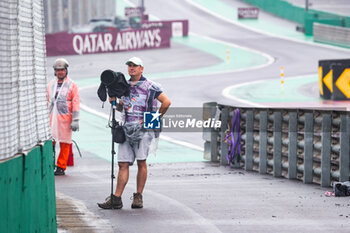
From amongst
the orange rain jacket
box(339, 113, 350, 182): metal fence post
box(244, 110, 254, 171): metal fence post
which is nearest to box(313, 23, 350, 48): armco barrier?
box(244, 110, 254, 171): metal fence post

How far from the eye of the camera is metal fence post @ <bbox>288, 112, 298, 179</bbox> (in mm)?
12586

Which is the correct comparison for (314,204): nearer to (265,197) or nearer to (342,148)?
(265,197)

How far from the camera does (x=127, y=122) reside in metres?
9.73

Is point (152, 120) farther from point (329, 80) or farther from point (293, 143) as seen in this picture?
point (329, 80)

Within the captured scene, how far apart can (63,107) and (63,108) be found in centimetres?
2

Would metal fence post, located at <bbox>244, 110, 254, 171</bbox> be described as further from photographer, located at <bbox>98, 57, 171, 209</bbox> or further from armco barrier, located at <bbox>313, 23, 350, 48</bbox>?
armco barrier, located at <bbox>313, 23, 350, 48</bbox>

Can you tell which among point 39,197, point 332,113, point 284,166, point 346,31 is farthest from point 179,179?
point 346,31

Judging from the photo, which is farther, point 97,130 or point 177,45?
point 177,45

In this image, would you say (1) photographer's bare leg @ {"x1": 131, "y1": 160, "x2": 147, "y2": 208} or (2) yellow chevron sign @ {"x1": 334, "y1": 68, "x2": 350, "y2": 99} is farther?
(2) yellow chevron sign @ {"x1": 334, "y1": 68, "x2": 350, "y2": 99}

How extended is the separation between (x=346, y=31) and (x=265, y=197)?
135ft

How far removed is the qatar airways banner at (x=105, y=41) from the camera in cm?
4178

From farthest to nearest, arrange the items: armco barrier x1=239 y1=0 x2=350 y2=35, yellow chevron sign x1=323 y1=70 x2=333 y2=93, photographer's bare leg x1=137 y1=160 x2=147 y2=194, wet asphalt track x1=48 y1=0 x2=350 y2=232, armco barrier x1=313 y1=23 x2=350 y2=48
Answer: armco barrier x1=239 y1=0 x2=350 y2=35, armco barrier x1=313 y1=23 x2=350 y2=48, yellow chevron sign x1=323 y1=70 x2=333 y2=93, photographer's bare leg x1=137 y1=160 x2=147 y2=194, wet asphalt track x1=48 y1=0 x2=350 y2=232

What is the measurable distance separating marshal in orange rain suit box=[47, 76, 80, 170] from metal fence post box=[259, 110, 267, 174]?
2.91 m

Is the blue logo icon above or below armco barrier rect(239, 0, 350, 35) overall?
above
